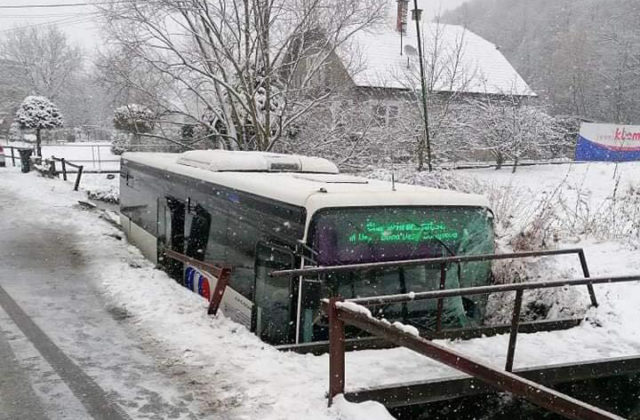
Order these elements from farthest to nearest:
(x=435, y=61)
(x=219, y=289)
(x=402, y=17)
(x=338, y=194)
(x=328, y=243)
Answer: (x=402, y=17)
(x=435, y=61)
(x=219, y=289)
(x=338, y=194)
(x=328, y=243)

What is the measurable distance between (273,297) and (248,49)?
13603 millimetres

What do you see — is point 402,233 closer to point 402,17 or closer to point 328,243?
point 328,243

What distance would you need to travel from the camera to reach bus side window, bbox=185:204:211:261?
25.8ft

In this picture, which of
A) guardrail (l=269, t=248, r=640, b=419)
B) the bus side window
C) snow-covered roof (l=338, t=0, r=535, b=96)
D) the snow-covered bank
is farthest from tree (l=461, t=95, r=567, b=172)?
guardrail (l=269, t=248, r=640, b=419)

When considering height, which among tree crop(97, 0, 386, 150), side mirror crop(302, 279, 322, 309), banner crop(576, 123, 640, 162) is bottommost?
side mirror crop(302, 279, 322, 309)

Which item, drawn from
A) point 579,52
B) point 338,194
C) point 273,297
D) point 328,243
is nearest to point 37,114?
point 273,297

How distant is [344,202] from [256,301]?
61.9 inches

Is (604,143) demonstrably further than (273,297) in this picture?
Yes

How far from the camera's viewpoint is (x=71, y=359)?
571 cm

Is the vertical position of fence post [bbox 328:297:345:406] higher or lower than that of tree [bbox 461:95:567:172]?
lower

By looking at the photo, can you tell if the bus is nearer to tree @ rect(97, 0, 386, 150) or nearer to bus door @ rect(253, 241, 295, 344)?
bus door @ rect(253, 241, 295, 344)

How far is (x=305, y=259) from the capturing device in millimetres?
5242

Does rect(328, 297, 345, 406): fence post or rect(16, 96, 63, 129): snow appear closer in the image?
rect(328, 297, 345, 406): fence post

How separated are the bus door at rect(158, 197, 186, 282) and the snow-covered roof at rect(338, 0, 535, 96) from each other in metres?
11.2
